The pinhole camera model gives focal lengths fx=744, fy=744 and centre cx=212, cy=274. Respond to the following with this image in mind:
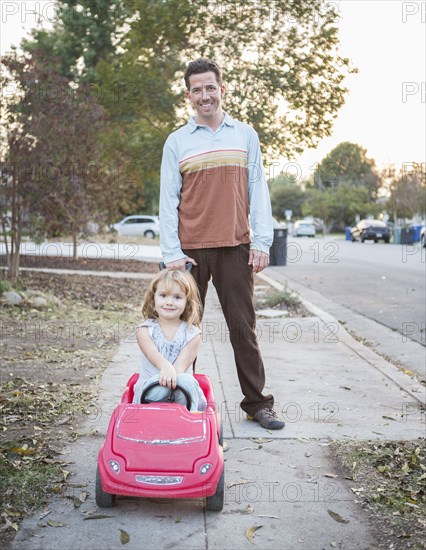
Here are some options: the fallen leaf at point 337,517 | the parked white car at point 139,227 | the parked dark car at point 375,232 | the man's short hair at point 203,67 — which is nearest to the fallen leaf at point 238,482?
the fallen leaf at point 337,517

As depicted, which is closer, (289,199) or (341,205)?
(341,205)

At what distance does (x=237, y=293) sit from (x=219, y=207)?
1.83ft

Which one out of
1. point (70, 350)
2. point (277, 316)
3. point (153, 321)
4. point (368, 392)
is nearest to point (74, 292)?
point (277, 316)

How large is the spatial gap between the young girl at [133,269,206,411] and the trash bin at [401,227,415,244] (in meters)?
41.6

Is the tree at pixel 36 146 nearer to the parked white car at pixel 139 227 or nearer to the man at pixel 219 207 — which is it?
the man at pixel 219 207

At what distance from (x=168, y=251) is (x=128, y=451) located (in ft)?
4.84

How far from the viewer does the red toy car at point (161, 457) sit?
3295mm

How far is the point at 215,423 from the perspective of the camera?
139 inches

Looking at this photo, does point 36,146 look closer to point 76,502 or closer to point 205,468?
point 76,502

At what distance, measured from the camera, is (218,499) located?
11.3 ft

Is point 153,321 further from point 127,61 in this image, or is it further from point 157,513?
point 127,61

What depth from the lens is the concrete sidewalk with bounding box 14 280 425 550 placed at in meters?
3.21

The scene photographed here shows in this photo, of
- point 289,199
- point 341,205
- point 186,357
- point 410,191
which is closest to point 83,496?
point 186,357

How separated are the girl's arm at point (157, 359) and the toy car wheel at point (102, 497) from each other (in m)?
0.55
